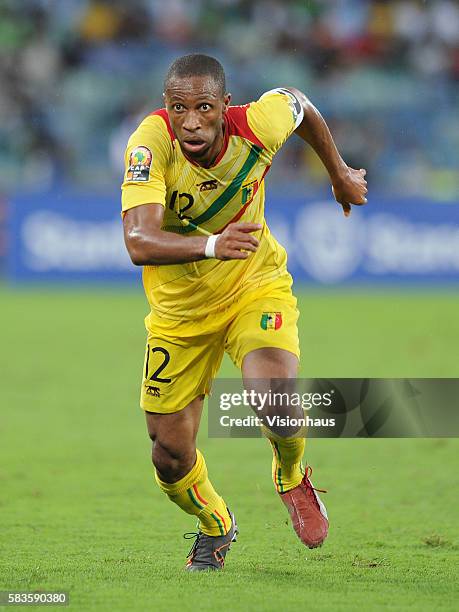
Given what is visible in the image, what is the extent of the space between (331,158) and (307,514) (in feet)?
5.96

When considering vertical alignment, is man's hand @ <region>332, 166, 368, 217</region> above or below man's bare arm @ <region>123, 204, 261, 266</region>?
above

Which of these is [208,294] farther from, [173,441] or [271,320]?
[173,441]

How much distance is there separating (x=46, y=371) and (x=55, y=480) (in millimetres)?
4546

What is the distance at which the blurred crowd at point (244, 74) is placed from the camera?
19719 millimetres

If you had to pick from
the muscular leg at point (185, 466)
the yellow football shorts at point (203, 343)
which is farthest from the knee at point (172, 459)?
the yellow football shorts at point (203, 343)

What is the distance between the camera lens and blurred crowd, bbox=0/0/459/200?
64.7ft

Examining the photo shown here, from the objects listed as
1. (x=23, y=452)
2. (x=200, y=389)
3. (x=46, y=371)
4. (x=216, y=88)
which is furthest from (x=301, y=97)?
(x=46, y=371)

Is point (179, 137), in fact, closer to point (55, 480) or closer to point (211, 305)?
point (211, 305)

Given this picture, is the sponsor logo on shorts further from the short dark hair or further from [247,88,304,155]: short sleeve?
the short dark hair

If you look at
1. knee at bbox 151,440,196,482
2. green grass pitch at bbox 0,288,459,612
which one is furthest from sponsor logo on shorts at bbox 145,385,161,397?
green grass pitch at bbox 0,288,459,612

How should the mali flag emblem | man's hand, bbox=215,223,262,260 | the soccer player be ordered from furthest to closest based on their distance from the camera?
1. the mali flag emblem
2. the soccer player
3. man's hand, bbox=215,223,262,260

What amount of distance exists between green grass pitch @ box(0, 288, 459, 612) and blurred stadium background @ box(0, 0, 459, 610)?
0.11 ft

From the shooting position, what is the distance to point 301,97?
6.20 meters

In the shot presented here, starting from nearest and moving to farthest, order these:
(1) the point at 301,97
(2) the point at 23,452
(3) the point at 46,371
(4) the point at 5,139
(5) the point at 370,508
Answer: (1) the point at 301,97
(5) the point at 370,508
(2) the point at 23,452
(3) the point at 46,371
(4) the point at 5,139
